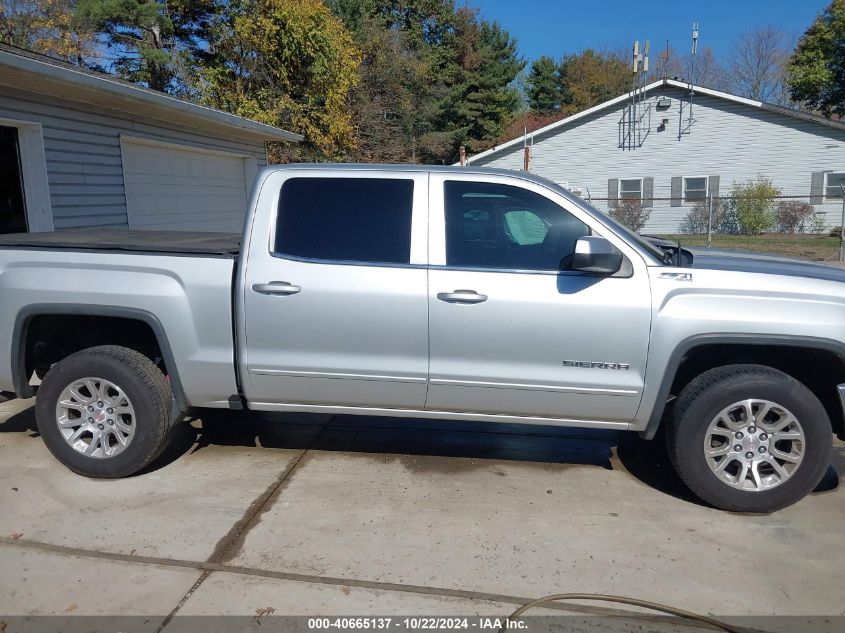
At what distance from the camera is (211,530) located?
12.9 feet

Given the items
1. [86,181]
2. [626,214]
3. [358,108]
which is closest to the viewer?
[86,181]

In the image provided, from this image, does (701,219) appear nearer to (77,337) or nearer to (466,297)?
(466,297)

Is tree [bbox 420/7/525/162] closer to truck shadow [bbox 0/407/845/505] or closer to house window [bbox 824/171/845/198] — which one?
house window [bbox 824/171/845/198]

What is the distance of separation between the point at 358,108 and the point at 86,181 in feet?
75.0

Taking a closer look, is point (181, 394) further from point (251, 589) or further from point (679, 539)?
point (679, 539)

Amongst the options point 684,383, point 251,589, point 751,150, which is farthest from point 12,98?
point 751,150

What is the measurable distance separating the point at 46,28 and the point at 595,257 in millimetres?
25726

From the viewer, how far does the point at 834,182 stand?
24156 millimetres

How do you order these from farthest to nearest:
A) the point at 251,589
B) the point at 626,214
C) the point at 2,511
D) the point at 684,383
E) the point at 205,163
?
the point at 626,214 → the point at 205,163 → the point at 684,383 → the point at 2,511 → the point at 251,589

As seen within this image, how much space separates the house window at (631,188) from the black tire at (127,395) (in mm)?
24454

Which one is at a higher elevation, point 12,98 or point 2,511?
point 12,98

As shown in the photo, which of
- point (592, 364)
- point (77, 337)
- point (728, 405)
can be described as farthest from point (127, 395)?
point (728, 405)

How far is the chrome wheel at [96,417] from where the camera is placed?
4.45 metres

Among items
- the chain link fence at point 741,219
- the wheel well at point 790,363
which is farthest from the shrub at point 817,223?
the wheel well at point 790,363
